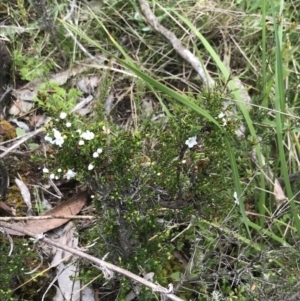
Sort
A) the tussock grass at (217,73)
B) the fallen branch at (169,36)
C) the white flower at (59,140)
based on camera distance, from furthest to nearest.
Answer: the fallen branch at (169,36) → the tussock grass at (217,73) → the white flower at (59,140)

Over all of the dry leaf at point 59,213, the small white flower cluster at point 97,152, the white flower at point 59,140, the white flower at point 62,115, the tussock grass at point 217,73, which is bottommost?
the dry leaf at point 59,213

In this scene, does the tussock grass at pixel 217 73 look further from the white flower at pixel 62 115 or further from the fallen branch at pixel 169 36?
the white flower at pixel 62 115

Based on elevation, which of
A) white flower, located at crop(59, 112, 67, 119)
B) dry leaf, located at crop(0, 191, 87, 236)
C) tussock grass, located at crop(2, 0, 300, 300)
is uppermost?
white flower, located at crop(59, 112, 67, 119)

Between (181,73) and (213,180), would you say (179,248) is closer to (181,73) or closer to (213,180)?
(213,180)

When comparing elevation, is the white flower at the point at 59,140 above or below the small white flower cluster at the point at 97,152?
above

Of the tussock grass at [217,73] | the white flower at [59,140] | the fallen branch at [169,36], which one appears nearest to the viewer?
the white flower at [59,140]

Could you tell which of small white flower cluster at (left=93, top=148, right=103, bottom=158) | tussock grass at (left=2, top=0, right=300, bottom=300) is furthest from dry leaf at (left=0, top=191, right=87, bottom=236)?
small white flower cluster at (left=93, top=148, right=103, bottom=158)

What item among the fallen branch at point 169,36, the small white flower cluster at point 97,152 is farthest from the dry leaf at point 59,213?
the fallen branch at point 169,36

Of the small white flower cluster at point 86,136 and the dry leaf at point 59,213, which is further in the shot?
the dry leaf at point 59,213

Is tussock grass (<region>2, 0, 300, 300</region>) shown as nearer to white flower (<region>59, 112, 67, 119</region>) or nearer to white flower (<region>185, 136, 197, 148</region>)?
white flower (<region>185, 136, 197, 148</region>)

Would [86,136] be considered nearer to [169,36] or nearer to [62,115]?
[62,115]

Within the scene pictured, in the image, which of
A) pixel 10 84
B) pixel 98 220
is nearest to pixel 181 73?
pixel 10 84
